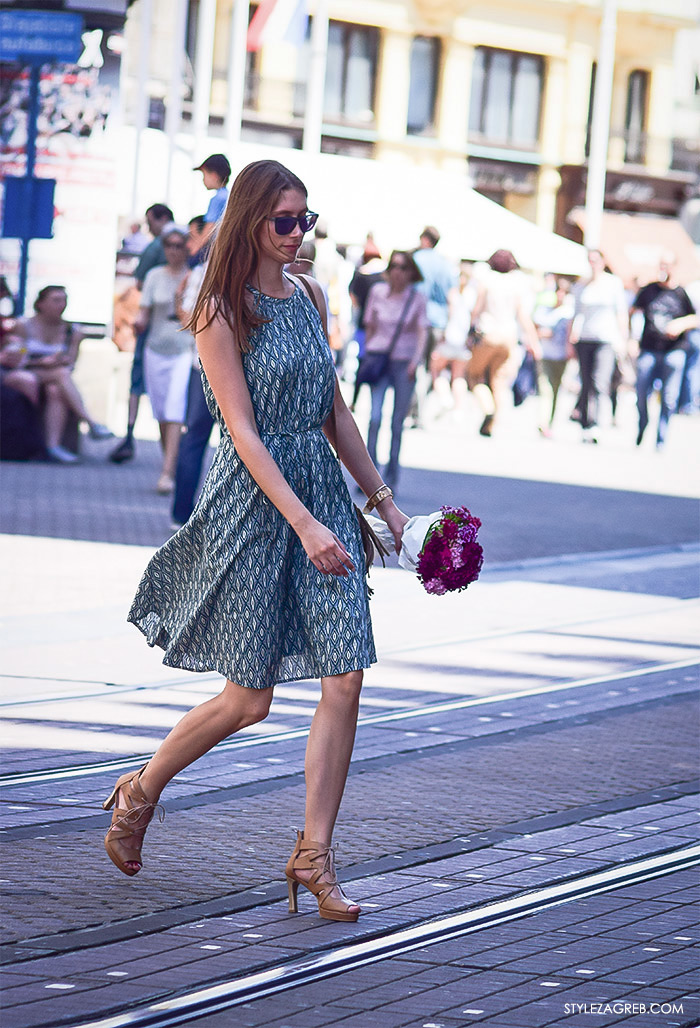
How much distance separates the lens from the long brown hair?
185 inches

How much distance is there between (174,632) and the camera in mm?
4801

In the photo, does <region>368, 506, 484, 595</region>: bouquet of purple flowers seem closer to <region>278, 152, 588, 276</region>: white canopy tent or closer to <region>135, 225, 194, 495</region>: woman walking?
<region>135, 225, 194, 495</region>: woman walking

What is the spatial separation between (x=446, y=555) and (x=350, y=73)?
160 ft

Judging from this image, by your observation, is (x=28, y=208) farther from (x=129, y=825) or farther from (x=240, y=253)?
(x=129, y=825)

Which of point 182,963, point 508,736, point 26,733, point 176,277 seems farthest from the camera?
point 176,277

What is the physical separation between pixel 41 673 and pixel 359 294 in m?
13.1

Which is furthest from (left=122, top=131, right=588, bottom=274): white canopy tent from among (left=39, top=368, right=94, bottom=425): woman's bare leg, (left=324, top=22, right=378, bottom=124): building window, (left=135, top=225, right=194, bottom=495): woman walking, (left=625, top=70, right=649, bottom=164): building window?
(left=625, top=70, right=649, bottom=164): building window

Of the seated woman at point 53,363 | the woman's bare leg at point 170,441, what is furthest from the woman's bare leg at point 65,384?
the woman's bare leg at point 170,441

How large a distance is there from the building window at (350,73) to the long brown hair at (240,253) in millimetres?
47907

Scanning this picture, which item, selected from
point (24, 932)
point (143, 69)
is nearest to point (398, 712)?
point (24, 932)

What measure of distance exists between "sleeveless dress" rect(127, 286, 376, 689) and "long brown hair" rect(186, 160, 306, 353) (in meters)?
0.07

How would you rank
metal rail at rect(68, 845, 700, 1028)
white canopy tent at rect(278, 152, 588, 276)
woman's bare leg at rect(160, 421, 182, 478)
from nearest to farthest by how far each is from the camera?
metal rail at rect(68, 845, 700, 1028)
woman's bare leg at rect(160, 421, 182, 478)
white canopy tent at rect(278, 152, 588, 276)

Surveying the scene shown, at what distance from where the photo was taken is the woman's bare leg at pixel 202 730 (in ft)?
15.5

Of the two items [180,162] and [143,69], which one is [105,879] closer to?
[143,69]
